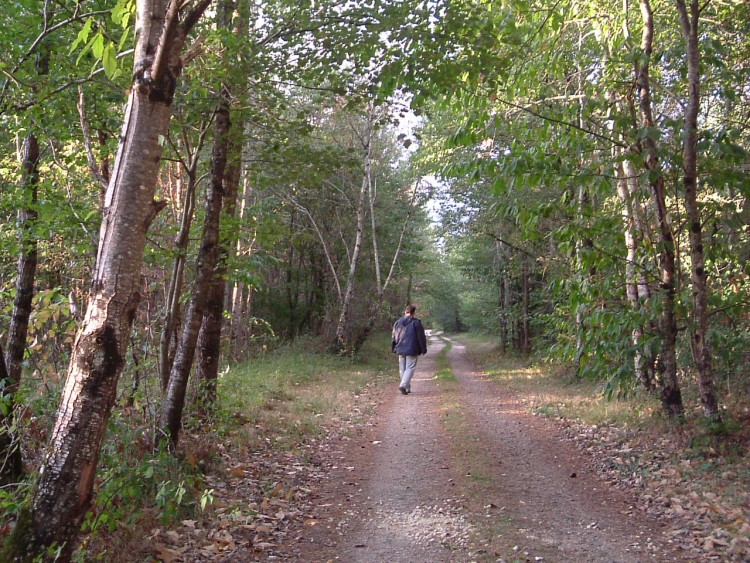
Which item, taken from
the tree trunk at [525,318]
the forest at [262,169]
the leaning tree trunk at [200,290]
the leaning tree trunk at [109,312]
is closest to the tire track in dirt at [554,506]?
the forest at [262,169]

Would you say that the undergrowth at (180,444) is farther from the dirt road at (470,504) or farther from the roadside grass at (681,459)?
the roadside grass at (681,459)

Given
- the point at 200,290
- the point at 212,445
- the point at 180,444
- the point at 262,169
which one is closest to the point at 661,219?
the point at 262,169

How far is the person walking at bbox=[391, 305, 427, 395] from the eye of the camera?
41.0 ft

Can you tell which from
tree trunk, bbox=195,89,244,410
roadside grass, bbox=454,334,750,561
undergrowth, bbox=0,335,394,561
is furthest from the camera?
tree trunk, bbox=195,89,244,410

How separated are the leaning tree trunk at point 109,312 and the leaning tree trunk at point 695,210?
225 inches

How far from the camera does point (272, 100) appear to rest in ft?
23.6

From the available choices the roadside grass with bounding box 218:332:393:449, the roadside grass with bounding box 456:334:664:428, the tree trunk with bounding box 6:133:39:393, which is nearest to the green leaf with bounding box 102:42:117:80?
the tree trunk with bounding box 6:133:39:393

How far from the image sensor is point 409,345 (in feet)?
41.0

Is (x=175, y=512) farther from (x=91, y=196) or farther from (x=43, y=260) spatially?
(x=43, y=260)

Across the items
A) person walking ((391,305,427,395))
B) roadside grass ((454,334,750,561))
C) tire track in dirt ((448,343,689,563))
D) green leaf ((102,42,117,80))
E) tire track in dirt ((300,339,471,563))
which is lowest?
tire track in dirt ((300,339,471,563))

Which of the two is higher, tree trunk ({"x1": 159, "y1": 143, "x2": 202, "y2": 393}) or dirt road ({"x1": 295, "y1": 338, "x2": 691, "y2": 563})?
tree trunk ({"x1": 159, "y1": 143, "x2": 202, "y2": 393})

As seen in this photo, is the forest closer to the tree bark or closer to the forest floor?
the tree bark

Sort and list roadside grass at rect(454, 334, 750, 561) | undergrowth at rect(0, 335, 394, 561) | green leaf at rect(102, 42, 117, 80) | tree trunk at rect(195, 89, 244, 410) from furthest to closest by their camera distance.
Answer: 1. tree trunk at rect(195, 89, 244, 410)
2. roadside grass at rect(454, 334, 750, 561)
3. undergrowth at rect(0, 335, 394, 561)
4. green leaf at rect(102, 42, 117, 80)

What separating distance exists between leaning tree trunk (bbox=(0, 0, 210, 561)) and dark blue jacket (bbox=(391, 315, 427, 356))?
950cm
